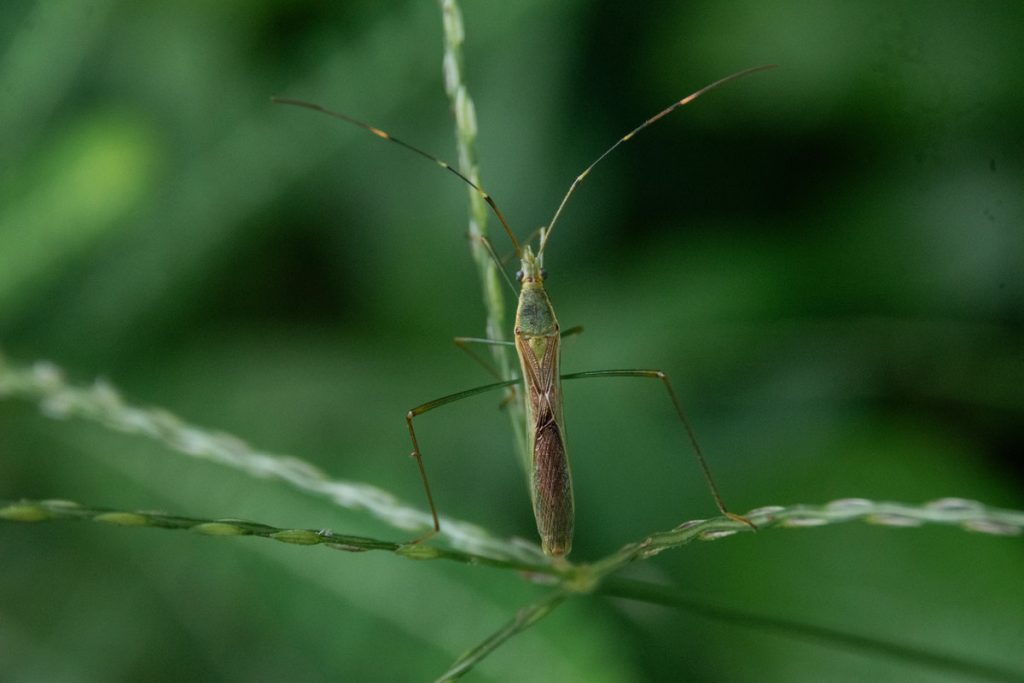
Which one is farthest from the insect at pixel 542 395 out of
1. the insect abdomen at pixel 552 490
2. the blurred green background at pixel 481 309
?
the blurred green background at pixel 481 309

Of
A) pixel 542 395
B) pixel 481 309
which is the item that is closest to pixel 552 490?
pixel 542 395

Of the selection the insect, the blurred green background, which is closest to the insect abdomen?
the insect

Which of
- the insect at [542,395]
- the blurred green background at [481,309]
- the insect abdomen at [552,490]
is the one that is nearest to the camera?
the insect abdomen at [552,490]

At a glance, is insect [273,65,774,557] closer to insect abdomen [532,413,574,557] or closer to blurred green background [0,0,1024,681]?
insect abdomen [532,413,574,557]

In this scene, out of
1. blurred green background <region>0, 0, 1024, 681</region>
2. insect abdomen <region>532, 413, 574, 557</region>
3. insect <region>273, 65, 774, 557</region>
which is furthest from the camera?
blurred green background <region>0, 0, 1024, 681</region>

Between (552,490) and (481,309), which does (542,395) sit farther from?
(481,309)

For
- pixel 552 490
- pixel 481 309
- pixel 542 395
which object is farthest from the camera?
pixel 481 309

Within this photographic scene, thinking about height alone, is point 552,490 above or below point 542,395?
below

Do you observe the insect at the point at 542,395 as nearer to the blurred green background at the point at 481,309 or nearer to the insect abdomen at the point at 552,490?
the insect abdomen at the point at 552,490
